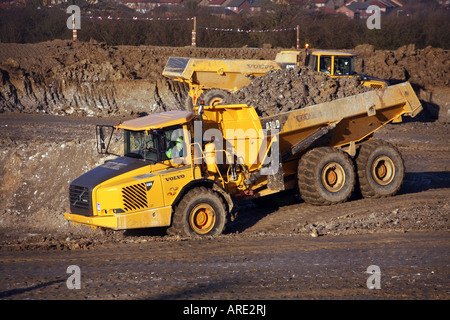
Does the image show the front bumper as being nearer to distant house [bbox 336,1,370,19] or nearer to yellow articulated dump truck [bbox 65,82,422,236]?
yellow articulated dump truck [bbox 65,82,422,236]

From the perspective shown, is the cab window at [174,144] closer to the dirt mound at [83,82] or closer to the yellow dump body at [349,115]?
the yellow dump body at [349,115]

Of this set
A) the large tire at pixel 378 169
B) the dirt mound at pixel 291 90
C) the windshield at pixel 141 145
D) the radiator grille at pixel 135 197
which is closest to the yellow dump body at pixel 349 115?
the large tire at pixel 378 169

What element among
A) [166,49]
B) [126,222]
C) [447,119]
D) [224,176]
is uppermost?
[166,49]

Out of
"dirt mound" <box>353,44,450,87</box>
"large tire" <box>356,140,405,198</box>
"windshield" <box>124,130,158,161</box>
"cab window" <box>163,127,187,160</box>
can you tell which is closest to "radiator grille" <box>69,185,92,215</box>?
"windshield" <box>124,130,158,161</box>

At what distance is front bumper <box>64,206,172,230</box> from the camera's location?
8742mm

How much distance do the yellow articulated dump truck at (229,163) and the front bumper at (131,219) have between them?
0.02 metres

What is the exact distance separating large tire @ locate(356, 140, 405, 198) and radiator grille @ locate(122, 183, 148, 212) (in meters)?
4.93

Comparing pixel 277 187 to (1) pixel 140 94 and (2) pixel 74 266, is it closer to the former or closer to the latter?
(2) pixel 74 266

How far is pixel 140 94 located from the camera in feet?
78.3

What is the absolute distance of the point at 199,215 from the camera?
381 inches

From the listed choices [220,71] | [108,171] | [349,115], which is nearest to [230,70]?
[220,71]

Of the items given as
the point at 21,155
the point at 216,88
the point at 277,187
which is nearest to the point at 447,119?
the point at 216,88
